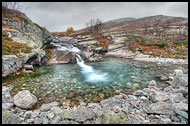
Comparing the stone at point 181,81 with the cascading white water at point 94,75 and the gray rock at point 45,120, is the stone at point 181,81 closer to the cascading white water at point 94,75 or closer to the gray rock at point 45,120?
Answer: the cascading white water at point 94,75

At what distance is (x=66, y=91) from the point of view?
7.76 m

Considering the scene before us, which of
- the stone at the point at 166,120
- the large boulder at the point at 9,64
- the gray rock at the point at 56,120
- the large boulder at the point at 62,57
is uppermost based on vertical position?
the large boulder at the point at 62,57

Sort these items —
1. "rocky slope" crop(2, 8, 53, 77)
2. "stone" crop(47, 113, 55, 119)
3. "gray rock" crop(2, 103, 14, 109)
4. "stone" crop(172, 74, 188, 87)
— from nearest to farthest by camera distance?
"stone" crop(47, 113, 55, 119), "gray rock" crop(2, 103, 14, 109), "stone" crop(172, 74, 188, 87), "rocky slope" crop(2, 8, 53, 77)

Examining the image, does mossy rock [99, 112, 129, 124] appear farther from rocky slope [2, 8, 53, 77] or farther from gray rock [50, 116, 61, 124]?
rocky slope [2, 8, 53, 77]

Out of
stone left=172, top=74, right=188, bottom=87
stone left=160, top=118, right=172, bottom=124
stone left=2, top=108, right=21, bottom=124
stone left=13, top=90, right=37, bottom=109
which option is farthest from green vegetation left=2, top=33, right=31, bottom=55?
stone left=172, top=74, right=188, bottom=87

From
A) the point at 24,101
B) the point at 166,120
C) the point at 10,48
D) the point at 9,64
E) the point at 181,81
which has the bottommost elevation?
the point at 166,120

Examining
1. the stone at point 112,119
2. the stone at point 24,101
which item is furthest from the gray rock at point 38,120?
the stone at point 112,119

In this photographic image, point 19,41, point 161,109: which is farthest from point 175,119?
point 19,41

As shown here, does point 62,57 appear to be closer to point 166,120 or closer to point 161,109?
point 161,109

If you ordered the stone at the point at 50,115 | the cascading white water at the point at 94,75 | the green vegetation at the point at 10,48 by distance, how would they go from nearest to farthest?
the stone at the point at 50,115 → the cascading white water at the point at 94,75 → the green vegetation at the point at 10,48

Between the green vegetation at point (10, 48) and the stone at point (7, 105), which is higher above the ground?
the green vegetation at point (10, 48)

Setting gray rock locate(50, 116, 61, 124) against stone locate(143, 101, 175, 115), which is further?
stone locate(143, 101, 175, 115)

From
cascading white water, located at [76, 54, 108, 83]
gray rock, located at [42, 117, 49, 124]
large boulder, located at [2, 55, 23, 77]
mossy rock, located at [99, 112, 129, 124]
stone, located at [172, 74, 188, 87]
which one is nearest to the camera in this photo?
mossy rock, located at [99, 112, 129, 124]

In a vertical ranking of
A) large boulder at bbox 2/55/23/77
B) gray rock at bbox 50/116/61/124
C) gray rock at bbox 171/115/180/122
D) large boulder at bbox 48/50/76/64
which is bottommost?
gray rock at bbox 50/116/61/124
